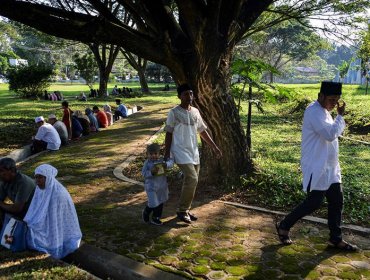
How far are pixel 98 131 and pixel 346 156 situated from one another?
8043mm

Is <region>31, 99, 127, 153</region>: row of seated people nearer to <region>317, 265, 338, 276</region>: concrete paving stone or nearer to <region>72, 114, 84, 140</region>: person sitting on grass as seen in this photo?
<region>72, 114, 84, 140</region>: person sitting on grass

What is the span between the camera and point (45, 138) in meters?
10.4

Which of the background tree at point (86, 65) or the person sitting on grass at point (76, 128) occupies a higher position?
the background tree at point (86, 65)

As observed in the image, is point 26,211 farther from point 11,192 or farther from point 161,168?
point 161,168

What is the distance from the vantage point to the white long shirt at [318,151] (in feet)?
12.8

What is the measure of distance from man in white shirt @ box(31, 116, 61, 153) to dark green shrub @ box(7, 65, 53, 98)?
15969 mm

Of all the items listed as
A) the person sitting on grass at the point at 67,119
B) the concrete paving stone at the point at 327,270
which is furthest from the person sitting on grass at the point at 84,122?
the concrete paving stone at the point at 327,270

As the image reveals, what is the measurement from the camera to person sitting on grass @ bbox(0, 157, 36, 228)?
4402mm

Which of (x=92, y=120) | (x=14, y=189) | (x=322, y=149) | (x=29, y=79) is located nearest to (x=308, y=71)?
(x=29, y=79)

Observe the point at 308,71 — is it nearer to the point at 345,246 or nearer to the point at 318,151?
the point at 345,246

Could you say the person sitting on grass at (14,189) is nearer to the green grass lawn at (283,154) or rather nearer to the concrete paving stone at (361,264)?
the green grass lawn at (283,154)

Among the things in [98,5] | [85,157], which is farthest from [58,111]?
[98,5]

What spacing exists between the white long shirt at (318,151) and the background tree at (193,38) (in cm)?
250

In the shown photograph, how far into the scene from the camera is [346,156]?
9352 millimetres
